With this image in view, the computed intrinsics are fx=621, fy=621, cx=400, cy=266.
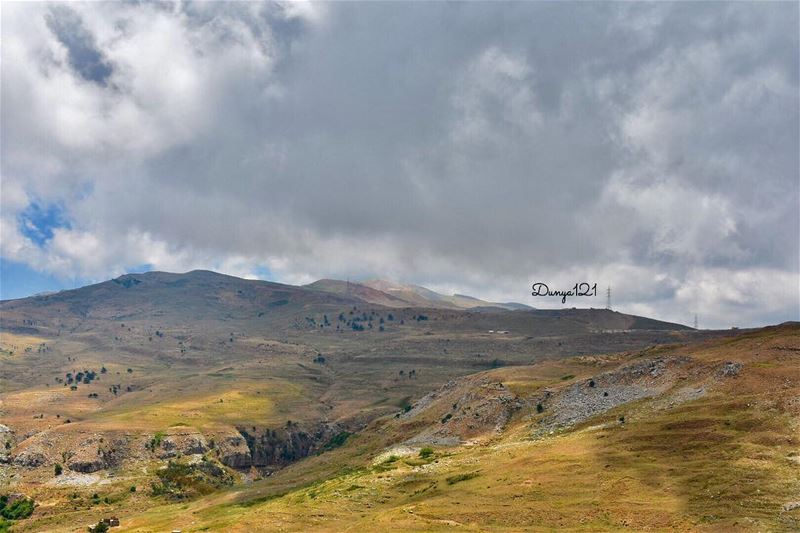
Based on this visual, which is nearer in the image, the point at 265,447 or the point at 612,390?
the point at 612,390

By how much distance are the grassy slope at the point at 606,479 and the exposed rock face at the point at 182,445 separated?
52366 millimetres

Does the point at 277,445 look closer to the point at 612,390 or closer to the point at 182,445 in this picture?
the point at 182,445

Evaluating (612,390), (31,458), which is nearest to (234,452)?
(31,458)

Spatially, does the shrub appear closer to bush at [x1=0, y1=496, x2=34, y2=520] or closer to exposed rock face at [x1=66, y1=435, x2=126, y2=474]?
bush at [x1=0, y1=496, x2=34, y2=520]

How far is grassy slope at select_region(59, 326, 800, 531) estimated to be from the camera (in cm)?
6100

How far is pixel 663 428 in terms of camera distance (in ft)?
268

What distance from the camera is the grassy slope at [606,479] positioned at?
200ft

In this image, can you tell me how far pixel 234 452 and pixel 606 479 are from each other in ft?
411

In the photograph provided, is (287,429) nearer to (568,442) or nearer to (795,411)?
(568,442)

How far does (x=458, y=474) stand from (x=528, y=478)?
12.5 metres

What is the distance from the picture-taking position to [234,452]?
17138 cm

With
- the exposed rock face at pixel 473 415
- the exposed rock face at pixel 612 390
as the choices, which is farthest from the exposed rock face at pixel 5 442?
the exposed rock face at pixel 612 390

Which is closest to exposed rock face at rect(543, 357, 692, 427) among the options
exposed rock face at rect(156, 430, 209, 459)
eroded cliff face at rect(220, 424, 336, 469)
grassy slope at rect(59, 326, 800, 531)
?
grassy slope at rect(59, 326, 800, 531)

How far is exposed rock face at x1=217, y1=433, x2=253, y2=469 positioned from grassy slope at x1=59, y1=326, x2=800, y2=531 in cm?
6035
